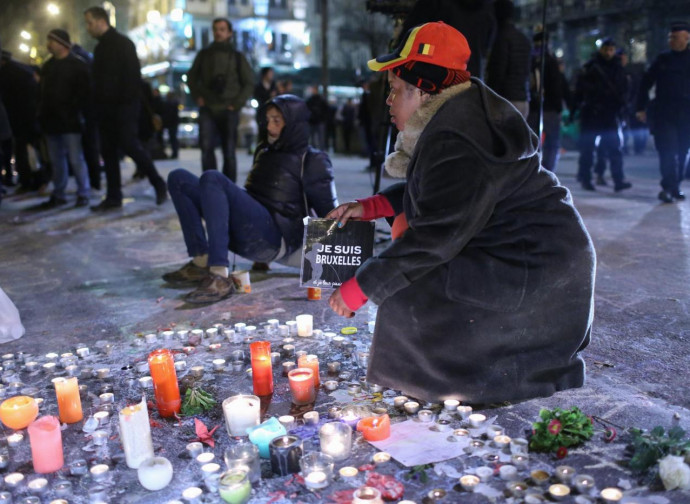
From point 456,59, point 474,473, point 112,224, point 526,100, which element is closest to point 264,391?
point 474,473

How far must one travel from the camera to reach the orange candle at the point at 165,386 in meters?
2.28

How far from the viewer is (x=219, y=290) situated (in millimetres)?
3711

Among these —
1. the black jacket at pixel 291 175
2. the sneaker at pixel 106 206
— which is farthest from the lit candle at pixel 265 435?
the sneaker at pixel 106 206

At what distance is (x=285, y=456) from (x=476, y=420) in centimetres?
66

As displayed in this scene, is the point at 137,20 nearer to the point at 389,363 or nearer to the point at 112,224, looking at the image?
the point at 112,224

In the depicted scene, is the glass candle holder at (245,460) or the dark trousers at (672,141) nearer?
the glass candle holder at (245,460)

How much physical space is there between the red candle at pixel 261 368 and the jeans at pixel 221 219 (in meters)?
1.35

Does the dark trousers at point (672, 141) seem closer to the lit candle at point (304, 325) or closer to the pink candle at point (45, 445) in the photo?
the lit candle at point (304, 325)

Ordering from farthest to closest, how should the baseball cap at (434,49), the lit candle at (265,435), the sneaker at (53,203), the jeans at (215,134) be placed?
1. the sneaker at (53,203)
2. the jeans at (215,134)
3. the baseball cap at (434,49)
4. the lit candle at (265,435)

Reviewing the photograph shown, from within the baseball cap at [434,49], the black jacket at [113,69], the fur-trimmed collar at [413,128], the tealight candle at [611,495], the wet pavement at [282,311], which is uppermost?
A: the black jacket at [113,69]

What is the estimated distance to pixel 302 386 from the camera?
91.1 inches

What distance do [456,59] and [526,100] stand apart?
3.02m

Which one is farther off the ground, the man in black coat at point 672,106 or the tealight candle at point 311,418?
the man in black coat at point 672,106

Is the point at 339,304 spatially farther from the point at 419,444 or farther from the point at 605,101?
the point at 605,101
